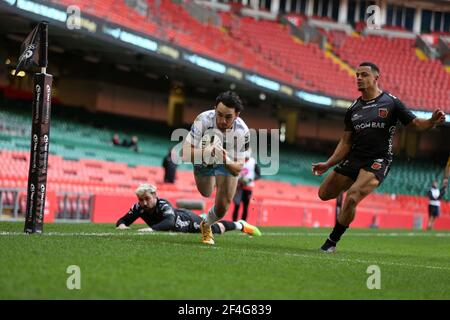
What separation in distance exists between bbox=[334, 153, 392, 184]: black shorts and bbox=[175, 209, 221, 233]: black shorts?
3247 mm

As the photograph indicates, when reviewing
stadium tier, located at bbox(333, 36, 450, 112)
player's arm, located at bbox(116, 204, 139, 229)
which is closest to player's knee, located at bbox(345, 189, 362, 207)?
player's arm, located at bbox(116, 204, 139, 229)

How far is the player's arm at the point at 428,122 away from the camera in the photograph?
451 inches

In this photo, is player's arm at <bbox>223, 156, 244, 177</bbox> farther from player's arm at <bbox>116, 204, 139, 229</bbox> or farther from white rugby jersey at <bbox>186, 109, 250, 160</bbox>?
player's arm at <bbox>116, 204, 139, 229</bbox>

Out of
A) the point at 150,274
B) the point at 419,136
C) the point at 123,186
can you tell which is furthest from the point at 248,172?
the point at 419,136

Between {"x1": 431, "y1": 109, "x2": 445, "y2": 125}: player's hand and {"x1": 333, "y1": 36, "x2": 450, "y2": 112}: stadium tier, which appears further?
{"x1": 333, "y1": 36, "x2": 450, "y2": 112}: stadium tier

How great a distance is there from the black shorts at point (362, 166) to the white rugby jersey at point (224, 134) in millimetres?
1573

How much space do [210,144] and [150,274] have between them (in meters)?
3.76

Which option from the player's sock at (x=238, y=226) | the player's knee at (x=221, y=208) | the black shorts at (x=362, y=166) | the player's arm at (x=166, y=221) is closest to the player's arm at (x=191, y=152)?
the player's knee at (x=221, y=208)

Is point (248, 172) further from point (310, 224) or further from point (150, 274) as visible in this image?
point (150, 274)

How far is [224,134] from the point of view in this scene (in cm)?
1181

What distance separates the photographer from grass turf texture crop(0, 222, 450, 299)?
23.5 ft

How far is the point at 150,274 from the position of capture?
8.10m

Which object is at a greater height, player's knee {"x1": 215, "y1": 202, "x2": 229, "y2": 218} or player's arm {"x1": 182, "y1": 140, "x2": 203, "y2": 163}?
player's arm {"x1": 182, "y1": 140, "x2": 203, "y2": 163}

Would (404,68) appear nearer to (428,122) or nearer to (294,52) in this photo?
(294,52)
